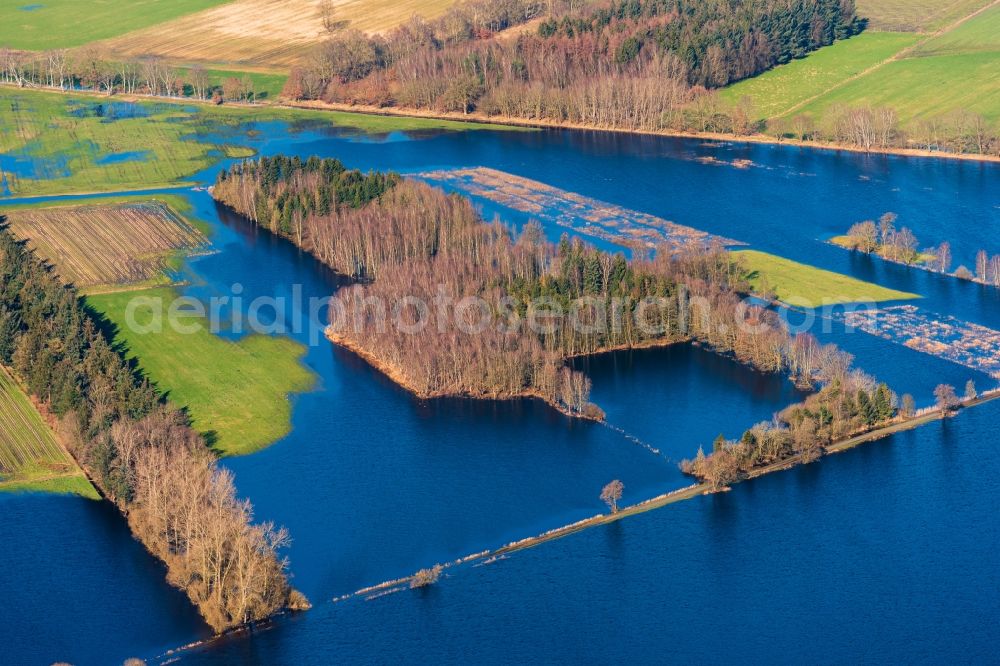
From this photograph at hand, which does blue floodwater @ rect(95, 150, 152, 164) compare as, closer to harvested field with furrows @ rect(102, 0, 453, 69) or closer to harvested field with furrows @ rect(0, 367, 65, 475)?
harvested field with furrows @ rect(102, 0, 453, 69)

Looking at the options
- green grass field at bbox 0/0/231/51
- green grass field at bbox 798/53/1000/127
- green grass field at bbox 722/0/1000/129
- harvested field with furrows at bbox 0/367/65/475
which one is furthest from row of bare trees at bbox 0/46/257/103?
harvested field with furrows at bbox 0/367/65/475

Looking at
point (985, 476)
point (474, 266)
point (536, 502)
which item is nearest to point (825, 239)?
point (474, 266)

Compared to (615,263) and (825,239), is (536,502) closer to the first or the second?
(615,263)

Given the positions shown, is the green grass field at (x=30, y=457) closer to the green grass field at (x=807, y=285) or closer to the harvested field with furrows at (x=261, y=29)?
the green grass field at (x=807, y=285)

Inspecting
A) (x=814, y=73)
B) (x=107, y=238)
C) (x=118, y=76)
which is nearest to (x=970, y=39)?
(x=814, y=73)

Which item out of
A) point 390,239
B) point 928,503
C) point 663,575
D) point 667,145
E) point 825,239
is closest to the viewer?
point 663,575
